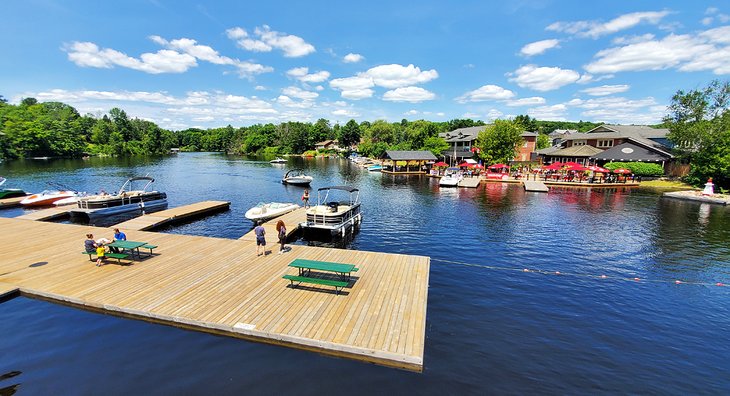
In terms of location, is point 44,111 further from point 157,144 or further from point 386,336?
point 386,336

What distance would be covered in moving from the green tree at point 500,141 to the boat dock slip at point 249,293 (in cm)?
6096

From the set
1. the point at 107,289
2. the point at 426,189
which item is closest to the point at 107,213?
the point at 107,289

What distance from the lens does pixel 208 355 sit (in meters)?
10.3

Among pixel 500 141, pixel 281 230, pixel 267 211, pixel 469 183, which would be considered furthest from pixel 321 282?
pixel 500 141

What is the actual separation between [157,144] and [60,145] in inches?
1745

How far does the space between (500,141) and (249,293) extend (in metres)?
68.8

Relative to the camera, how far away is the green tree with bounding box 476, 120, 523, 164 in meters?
69.6

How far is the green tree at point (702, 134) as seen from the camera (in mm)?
46750

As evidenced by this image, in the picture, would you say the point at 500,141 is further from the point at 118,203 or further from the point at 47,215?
the point at 47,215

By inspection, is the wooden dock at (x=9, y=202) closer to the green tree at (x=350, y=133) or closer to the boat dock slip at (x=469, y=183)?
the boat dock slip at (x=469, y=183)

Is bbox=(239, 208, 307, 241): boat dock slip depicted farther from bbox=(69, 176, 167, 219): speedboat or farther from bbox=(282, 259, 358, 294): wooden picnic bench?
bbox=(69, 176, 167, 219): speedboat

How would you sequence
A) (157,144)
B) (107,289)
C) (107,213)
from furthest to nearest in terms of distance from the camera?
(157,144)
(107,213)
(107,289)

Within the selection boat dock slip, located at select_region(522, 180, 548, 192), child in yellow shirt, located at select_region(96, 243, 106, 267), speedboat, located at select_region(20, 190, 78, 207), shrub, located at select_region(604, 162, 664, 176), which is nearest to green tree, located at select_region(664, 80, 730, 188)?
shrub, located at select_region(604, 162, 664, 176)

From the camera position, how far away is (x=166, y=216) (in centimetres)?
2880
